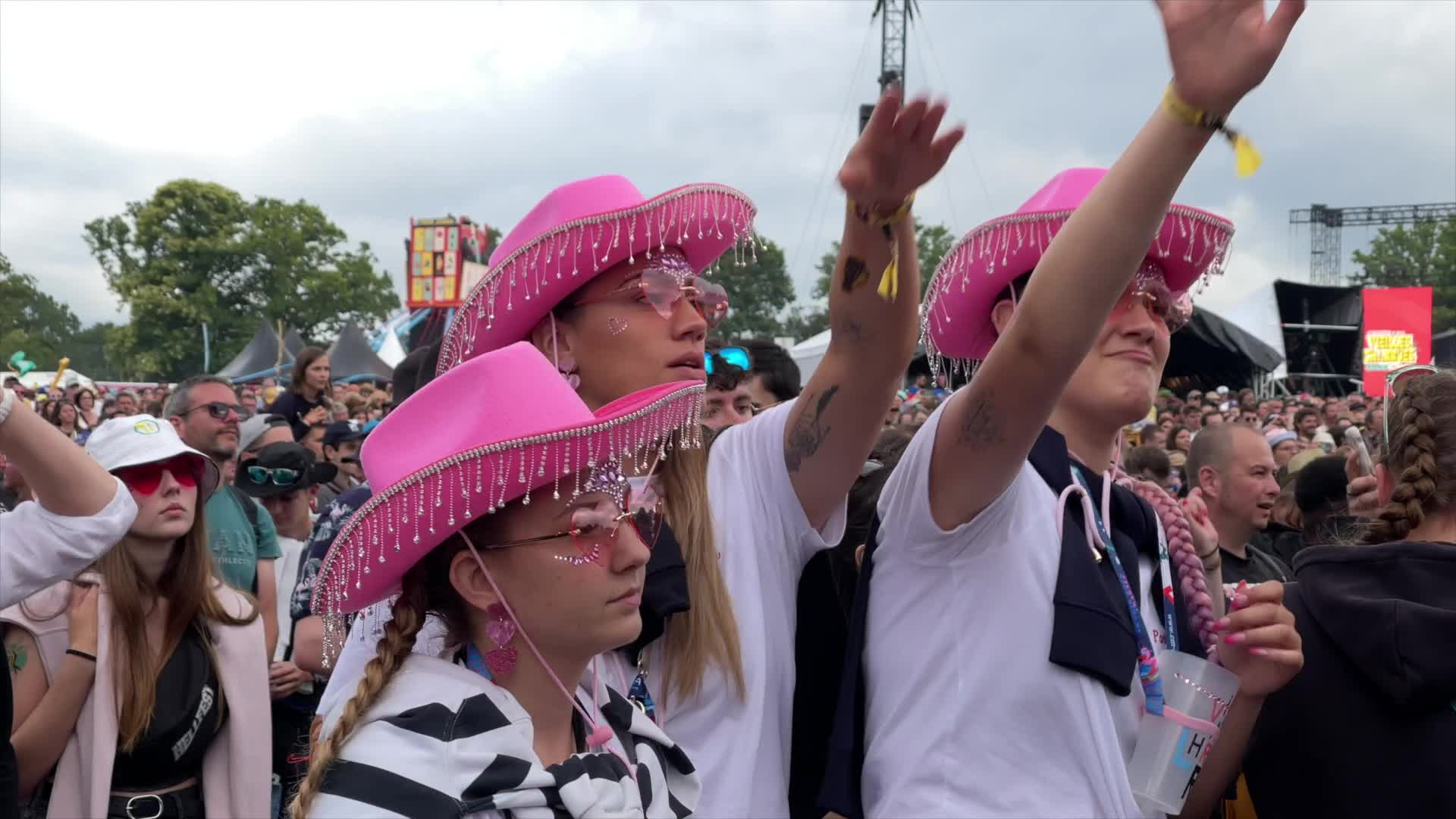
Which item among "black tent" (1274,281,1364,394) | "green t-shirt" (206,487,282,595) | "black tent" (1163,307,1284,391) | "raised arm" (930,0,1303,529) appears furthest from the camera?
"black tent" (1274,281,1364,394)

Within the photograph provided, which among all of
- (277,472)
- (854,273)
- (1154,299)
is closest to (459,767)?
(854,273)

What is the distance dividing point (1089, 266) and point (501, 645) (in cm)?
105

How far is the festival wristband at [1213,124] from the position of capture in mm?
1320

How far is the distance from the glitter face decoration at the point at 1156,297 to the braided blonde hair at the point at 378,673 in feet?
4.36

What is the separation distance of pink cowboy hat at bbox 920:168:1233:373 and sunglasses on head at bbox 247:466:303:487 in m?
4.02

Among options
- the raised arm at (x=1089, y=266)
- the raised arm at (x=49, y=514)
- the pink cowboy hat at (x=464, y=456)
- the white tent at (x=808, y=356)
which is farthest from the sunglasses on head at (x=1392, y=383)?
the white tent at (x=808, y=356)

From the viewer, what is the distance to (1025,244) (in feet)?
6.53

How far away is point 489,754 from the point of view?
1592mm

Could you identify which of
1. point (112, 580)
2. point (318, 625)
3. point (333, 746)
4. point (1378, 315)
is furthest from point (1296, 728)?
point (1378, 315)

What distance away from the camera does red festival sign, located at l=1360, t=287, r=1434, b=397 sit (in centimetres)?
2098

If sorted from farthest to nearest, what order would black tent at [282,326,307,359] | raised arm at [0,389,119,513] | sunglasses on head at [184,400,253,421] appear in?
black tent at [282,326,307,359]
sunglasses on head at [184,400,253,421]
raised arm at [0,389,119,513]

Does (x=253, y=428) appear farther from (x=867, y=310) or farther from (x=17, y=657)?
(x=867, y=310)

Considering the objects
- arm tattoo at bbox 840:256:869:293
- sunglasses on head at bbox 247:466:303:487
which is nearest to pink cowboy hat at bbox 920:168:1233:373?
arm tattoo at bbox 840:256:869:293

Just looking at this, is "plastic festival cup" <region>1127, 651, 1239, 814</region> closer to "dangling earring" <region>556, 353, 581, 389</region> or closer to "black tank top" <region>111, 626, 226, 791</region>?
"dangling earring" <region>556, 353, 581, 389</region>
